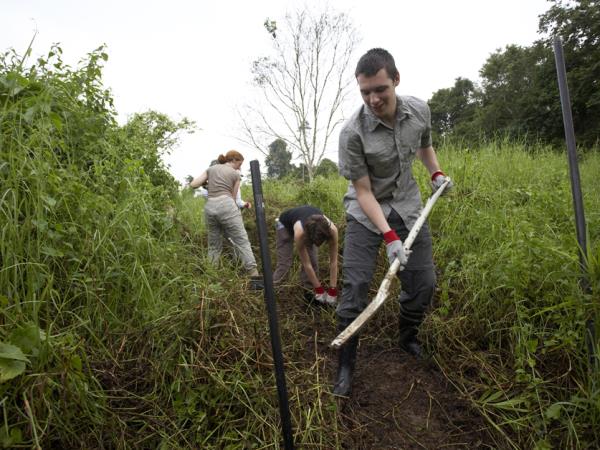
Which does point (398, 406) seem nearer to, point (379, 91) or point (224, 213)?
point (379, 91)

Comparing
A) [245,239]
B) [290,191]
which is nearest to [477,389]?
[245,239]

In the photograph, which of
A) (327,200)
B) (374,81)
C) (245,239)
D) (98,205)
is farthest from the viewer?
(327,200)

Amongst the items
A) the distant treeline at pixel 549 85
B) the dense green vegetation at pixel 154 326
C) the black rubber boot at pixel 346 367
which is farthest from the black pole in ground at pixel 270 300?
the distant treeline at pixel 549 85

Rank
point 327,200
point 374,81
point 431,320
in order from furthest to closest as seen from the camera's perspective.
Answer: point 327,200 → point 431,320 → point 374,81

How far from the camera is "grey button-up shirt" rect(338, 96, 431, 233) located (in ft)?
6.61

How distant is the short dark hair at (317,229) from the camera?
10.3 feet

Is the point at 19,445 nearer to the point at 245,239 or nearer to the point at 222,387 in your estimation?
the point at 222,387

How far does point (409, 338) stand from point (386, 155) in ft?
4.09

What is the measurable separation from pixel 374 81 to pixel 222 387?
5.66 ft

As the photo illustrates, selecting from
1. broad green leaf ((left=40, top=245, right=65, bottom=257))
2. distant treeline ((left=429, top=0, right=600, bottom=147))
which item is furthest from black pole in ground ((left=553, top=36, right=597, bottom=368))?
distant treeline ((left=429, top=0, right=600, bottom=147))

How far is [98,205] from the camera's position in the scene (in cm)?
196

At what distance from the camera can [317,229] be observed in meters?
3.12

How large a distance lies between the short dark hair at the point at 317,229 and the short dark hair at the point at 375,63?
150 cm

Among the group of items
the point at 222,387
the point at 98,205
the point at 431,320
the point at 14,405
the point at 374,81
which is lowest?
the point at 431,320
